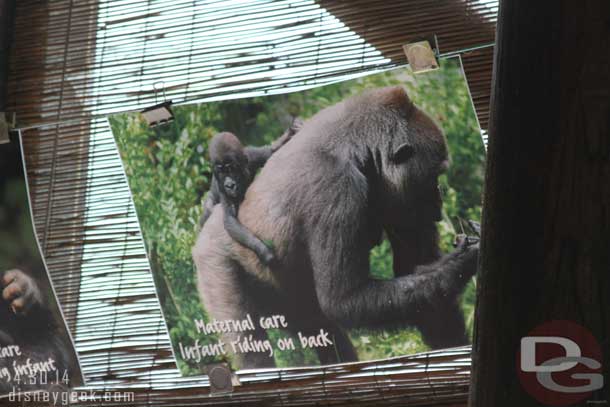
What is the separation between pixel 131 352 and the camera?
2.31 meters

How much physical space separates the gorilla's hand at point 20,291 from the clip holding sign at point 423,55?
3.60 ft

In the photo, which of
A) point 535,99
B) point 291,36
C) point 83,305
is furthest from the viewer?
point 83,305

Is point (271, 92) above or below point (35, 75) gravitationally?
below

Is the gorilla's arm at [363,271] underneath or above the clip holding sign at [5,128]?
underneath

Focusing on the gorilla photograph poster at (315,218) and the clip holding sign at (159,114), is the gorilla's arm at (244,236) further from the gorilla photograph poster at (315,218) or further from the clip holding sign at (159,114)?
the clip holding sign at (159,114)

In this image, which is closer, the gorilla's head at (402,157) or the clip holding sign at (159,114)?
the gorilla's head at (402,157)

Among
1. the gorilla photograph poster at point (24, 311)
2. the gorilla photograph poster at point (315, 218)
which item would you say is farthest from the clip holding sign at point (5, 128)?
the gorilla photograph poster at point (315, 218)

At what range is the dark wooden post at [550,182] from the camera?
0.68 m

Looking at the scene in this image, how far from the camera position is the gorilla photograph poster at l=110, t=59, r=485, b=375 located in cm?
191

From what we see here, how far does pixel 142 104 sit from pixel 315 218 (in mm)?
605

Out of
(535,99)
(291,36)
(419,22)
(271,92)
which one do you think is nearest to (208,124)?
(271,92)

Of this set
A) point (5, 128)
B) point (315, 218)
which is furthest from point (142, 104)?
point (315, 218)

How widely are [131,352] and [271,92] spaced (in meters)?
0.81

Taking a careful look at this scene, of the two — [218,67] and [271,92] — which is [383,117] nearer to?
[271,92]
